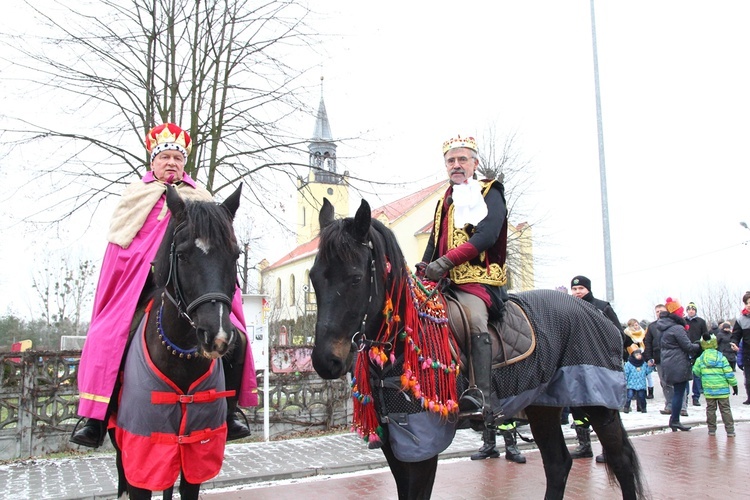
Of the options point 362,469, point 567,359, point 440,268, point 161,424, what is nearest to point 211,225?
point 161,424

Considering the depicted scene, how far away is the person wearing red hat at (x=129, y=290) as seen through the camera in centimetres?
378

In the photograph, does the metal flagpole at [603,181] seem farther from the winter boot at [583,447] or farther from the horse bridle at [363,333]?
the horse bridle at [363,333]

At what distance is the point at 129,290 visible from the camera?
4.07 metres

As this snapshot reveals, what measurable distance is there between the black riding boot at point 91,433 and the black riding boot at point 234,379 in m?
0.81

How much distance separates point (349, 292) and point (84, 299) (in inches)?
1204

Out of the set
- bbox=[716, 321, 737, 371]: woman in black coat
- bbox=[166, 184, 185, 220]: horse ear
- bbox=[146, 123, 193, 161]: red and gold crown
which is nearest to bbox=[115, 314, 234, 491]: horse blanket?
bbox=[166, 184, 185, 220]: horse ear

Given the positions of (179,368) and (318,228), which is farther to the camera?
(318,228)

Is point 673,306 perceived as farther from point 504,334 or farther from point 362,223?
point 362,223

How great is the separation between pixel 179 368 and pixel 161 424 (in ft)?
1.11

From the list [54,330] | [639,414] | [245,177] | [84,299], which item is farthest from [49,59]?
[84,299]

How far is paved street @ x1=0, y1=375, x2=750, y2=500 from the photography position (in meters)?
6.62

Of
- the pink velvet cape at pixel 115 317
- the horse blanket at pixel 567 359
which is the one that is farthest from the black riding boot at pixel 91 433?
the horse blanket at pixel 567 359

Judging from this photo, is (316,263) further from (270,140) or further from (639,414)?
(639,414)

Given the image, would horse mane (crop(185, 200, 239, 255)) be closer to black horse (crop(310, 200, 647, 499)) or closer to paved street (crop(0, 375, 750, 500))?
black horse (crop(310, 200, 647, 499))
